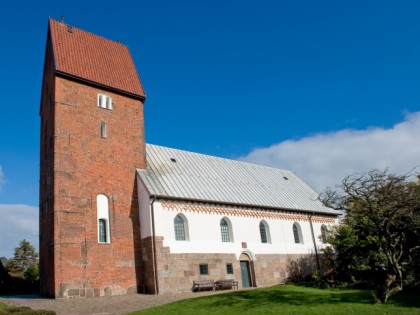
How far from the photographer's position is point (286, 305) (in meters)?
16.4

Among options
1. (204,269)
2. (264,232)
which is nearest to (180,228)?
(204,269)

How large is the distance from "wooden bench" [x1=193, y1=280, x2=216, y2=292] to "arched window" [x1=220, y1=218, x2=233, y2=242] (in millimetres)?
3612

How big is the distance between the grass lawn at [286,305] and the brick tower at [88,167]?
706cm

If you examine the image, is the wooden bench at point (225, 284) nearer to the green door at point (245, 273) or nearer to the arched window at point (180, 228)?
the green door at point (245, 273)

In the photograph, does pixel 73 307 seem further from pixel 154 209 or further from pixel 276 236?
pixel 276 236

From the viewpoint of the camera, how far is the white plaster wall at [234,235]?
24.9 m

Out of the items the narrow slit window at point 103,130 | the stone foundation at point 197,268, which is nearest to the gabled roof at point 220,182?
the narrow slit window at point 103,130

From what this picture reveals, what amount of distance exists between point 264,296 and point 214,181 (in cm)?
1274

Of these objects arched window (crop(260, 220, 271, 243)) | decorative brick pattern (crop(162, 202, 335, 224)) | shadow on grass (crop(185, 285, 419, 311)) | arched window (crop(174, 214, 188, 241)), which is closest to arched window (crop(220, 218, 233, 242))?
decorative brick pattern (crop(162, 202, 335, 224))

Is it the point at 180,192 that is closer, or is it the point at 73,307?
the point at 73,307

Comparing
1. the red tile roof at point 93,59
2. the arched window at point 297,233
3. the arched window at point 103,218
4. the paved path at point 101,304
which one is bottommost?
the paved path at point 101,304

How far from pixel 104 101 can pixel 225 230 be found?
41.1ft

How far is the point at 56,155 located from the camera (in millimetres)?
23422

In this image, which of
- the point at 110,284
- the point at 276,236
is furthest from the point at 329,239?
the point at 110,284
